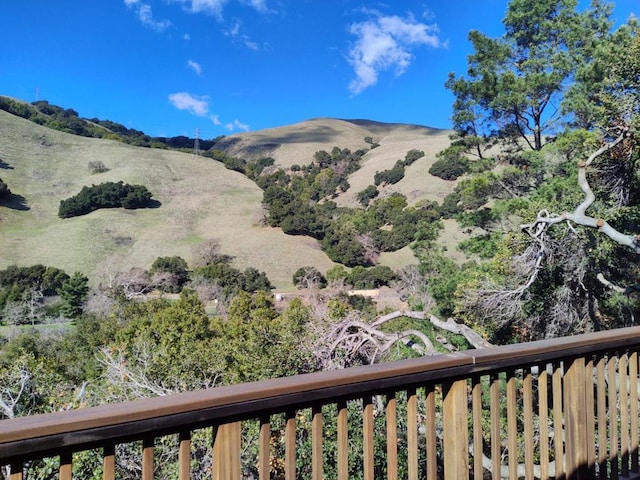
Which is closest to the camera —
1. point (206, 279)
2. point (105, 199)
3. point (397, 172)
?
point (206, 279)

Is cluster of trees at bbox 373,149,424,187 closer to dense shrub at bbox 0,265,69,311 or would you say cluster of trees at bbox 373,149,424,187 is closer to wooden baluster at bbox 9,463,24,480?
dense shrub at bbox 0,265,69,311

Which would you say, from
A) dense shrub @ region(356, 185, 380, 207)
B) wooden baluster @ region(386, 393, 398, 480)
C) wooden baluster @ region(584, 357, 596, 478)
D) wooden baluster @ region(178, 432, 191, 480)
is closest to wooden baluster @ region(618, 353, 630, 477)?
wooden baluster @ region(584, 357, 596, 478)

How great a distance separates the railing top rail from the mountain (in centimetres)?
2389

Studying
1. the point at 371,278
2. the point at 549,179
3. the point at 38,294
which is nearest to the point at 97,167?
the point at 38,294

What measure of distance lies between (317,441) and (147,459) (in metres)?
0.44

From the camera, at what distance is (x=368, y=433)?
4.48 ft

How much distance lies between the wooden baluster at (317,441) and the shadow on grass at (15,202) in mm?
35627

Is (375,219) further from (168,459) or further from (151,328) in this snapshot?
(168,459)

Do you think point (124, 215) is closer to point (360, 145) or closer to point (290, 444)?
point (290, 444)

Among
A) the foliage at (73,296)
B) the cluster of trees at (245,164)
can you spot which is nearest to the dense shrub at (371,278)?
the foliage at (73,296)

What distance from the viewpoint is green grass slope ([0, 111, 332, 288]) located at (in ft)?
87.9

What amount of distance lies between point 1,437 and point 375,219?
33742 mm

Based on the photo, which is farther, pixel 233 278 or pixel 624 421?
pixel 233 278

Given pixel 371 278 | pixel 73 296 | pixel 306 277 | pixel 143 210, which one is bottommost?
pixel 73 296
